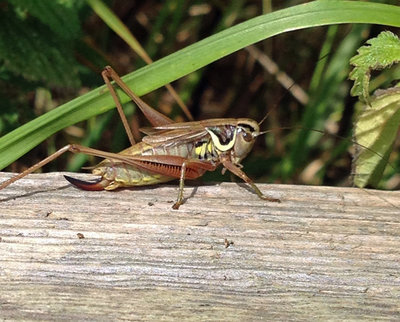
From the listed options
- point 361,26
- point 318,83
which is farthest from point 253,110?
point 361,26

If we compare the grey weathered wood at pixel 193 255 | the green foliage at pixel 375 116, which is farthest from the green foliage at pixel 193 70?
the grey weathered wood at pixel 193 255

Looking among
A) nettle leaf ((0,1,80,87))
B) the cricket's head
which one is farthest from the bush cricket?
nettle leaf ((0,1,80,87))

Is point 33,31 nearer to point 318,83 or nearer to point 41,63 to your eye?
point 41,63

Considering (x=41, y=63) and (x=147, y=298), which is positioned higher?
(x=41, y=63)

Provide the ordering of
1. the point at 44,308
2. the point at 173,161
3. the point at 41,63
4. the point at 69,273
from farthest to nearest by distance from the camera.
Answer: the point at 41,63 → the point at 173,161 → the point at 69,273 → the point at 44,308

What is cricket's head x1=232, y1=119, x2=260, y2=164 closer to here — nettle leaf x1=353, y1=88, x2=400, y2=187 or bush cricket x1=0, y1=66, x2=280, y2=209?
bush cricket x1=0, y1=66, x2=280, y2=209

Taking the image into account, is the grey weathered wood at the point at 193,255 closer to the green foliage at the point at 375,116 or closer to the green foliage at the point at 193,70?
the green foliage at the point at 375,116
